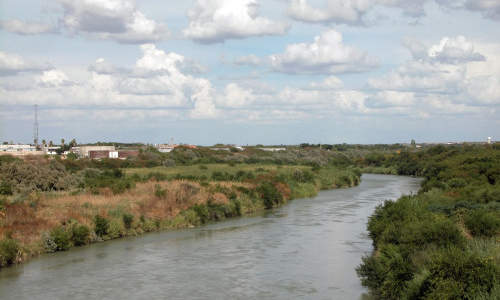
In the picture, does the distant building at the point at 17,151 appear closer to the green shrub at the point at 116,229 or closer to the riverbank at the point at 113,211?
the riverbank at the point at 113,211

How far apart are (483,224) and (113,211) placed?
20.8m

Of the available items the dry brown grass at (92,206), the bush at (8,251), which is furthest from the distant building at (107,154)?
the bush at (8,251)

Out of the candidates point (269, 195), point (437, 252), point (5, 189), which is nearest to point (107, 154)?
point (269, 195)

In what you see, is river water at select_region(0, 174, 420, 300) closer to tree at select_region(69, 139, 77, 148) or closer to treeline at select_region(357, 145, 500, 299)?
treeline at select_region(357, 145, 500, 299)

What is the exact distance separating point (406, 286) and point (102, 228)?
18.9m

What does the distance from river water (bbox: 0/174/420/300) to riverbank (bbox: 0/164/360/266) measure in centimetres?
105

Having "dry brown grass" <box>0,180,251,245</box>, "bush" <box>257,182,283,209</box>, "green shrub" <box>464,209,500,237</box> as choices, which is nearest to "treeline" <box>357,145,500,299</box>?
"green shrub" <box>464,209,500,237</box>

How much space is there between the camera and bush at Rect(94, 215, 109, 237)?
3080 cm

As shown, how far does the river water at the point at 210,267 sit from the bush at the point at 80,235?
0.72 metres

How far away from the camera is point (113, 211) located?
33.5m

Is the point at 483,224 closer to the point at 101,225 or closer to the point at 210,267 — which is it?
the point at 210,267

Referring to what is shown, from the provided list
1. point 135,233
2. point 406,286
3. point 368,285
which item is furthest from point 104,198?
Answer: point 406,286

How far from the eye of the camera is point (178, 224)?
36.8 m

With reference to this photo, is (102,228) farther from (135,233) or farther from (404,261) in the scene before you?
(404,261)
